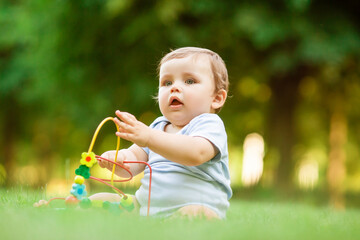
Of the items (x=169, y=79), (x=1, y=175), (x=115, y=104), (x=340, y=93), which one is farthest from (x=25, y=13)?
Answer: (x=169, y=79)

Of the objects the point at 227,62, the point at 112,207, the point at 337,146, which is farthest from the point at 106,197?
the point at 337,146

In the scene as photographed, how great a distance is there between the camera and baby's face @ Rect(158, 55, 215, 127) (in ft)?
9.22

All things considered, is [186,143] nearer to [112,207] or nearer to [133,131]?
[133,131]

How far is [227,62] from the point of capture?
9.20 metres

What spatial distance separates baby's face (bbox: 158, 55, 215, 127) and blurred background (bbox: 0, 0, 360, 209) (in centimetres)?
378

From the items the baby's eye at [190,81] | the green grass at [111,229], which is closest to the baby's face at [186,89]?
the baby's eye at [190,81]

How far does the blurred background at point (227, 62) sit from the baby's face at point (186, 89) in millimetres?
3784

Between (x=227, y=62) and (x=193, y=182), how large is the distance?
6.76m

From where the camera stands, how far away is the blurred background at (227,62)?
7.76 metres

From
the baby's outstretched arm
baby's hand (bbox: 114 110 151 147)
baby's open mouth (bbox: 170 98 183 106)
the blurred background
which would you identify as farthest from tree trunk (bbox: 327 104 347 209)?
baby's hand (bbox: 114 110 151 147)

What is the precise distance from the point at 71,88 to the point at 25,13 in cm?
196

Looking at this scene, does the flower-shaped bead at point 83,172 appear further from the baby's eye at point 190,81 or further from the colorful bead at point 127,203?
the baby's eye at point 190,81

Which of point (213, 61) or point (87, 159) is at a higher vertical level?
point (213, 61)

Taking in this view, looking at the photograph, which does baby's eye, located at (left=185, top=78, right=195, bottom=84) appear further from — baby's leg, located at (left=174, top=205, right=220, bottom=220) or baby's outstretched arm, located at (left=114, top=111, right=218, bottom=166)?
baby's leg, located at (left=174, top=205, right=220, bottom=220)
